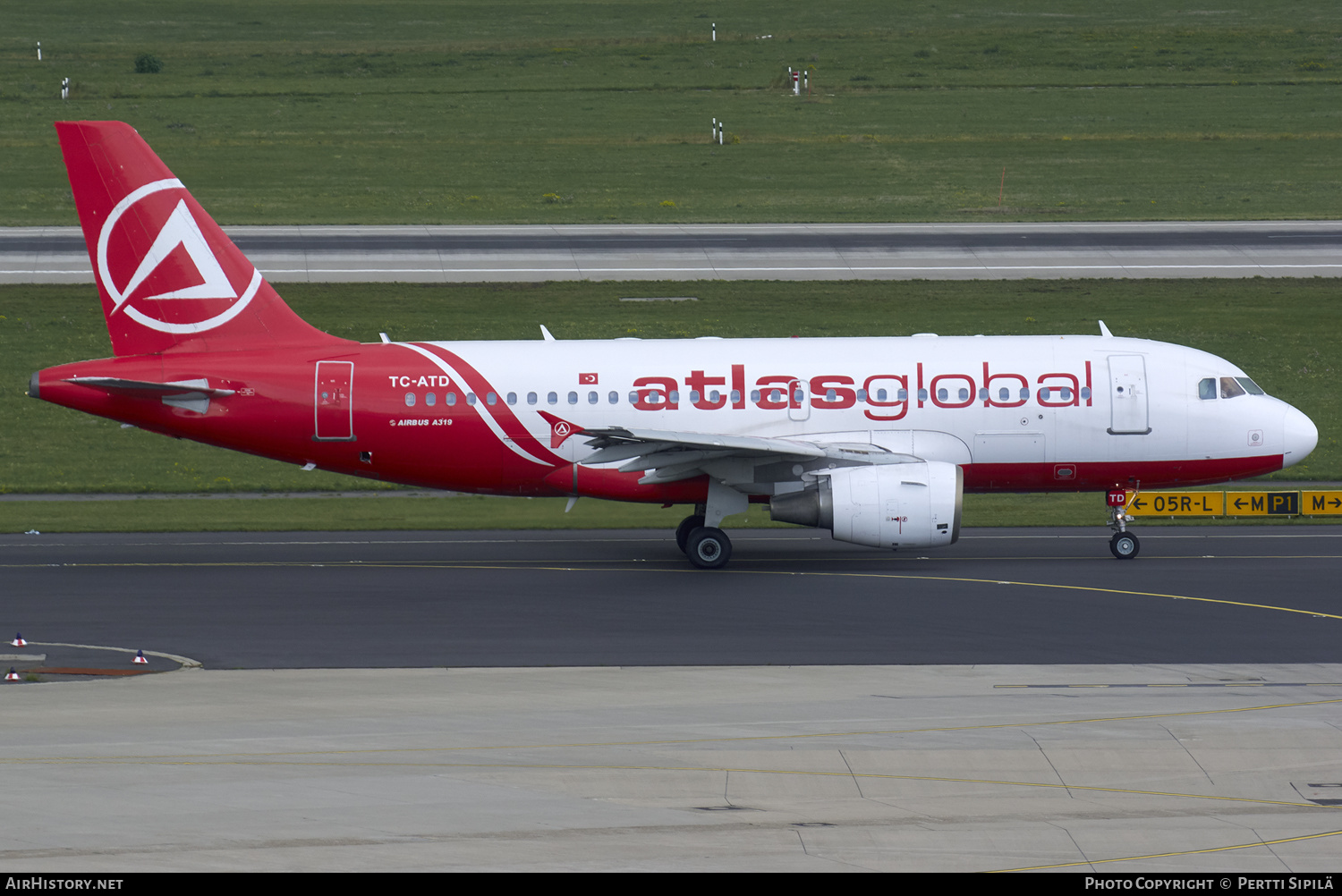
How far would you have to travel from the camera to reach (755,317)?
180 feet

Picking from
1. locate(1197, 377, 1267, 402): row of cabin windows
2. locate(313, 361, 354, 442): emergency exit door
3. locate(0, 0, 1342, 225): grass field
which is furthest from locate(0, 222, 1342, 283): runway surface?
locate(313, 361, 354, 442): emergency exit door

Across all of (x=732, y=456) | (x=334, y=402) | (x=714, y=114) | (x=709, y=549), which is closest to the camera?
(x=732, y=456)

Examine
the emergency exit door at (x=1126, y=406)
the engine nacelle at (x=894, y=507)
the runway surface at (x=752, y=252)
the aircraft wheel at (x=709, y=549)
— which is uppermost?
the runway surface at (x=752, y=252)

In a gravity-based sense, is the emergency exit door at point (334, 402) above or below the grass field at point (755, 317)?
below

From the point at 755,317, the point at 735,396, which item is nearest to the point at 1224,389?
the point at 735,396

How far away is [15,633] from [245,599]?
426cm

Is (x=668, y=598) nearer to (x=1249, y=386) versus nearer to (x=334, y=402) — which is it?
(x=334, y=402)

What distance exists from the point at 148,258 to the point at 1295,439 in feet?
79.4

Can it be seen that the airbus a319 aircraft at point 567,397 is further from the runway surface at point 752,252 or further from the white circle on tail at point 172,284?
the runway surface at point 752,252

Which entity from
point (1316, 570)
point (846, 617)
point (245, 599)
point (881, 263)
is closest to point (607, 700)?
point (846, 617)

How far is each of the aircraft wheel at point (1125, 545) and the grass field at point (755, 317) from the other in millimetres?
16386

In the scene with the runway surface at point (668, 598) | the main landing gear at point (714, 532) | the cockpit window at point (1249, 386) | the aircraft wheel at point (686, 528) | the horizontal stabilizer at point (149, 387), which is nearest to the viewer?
the runway surface at point (668, 598)

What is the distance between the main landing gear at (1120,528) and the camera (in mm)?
32656

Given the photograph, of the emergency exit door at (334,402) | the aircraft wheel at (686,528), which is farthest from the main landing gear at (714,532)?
the emergency exit door at (334,402)
